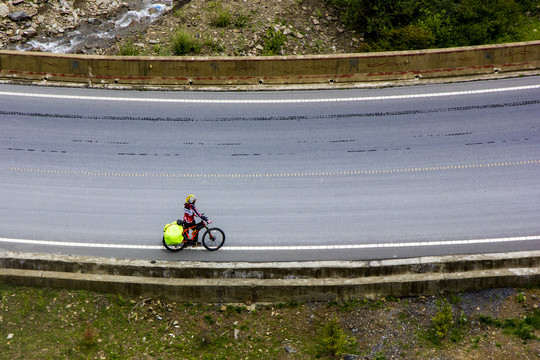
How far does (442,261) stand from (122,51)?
13767 millimetres

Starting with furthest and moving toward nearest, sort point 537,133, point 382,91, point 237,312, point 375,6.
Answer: point 375,6 → point 382,91 → point 537,133 → point 237,312

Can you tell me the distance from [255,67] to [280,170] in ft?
13.1

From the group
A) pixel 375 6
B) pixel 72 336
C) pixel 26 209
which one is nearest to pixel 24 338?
pixel 72 336

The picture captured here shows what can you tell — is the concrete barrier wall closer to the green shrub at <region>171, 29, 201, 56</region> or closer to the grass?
the green shrub at <region>171, 29, 201, 56</region>

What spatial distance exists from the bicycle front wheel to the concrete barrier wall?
236 inches

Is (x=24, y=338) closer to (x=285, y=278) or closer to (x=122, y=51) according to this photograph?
(x=285, y=278)

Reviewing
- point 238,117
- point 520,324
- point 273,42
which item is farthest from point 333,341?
point 273,42

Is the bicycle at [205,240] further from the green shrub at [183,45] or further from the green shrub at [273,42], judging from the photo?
the green shrub at [273,42]

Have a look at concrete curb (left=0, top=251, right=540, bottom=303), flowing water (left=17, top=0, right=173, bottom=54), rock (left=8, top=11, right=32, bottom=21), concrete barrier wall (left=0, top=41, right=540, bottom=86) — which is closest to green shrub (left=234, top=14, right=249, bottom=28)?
flowing water (left=17, top=0, right=173, bottom=54)

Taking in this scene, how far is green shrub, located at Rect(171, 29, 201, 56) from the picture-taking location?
2083 centimetres

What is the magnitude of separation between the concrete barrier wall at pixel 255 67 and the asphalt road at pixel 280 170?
57cm

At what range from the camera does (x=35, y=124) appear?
1627 centimetres

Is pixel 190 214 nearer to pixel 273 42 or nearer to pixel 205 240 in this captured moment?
pixel 205 240

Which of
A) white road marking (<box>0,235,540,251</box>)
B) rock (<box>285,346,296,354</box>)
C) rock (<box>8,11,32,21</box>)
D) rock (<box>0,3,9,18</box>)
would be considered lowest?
rock (<box>285,346,296,354</box>)
